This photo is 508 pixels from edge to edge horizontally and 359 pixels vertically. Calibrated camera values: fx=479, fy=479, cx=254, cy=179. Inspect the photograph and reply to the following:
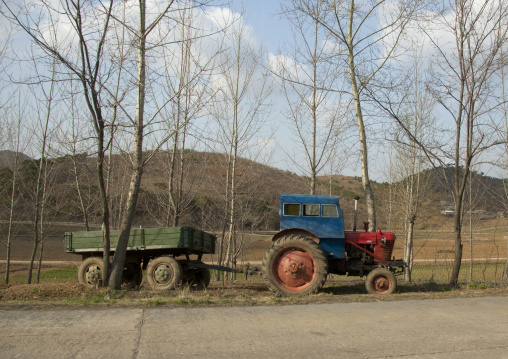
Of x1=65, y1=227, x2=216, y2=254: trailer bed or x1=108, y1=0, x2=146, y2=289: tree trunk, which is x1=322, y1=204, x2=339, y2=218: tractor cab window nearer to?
x1=65, y1=227, x2=216, y2=254: trailer bed

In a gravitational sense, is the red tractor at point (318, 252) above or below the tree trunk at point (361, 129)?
below

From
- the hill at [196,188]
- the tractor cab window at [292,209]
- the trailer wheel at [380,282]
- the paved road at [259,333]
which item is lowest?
the paved road at [259,333]

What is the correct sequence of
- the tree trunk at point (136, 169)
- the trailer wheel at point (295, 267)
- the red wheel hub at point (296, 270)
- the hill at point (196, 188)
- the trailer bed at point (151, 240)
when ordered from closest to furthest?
1. the tree trunk at point (136, 169)
2. the trailer wheel at point (295, 267)
3. the red wheel hub at point (296, 270)
4. the trailer bed at point (151, 240)
5. the hill at point (196, 188)

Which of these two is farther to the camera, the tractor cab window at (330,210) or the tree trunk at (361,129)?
the tree trunk at (361,129)

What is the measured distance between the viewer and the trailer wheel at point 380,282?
1079 centimetres

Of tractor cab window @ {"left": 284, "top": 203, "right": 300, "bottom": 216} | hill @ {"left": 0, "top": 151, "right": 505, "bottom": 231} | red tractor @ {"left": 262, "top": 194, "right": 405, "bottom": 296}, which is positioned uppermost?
hill @ {"left": 0, "top": 151, "right": 505, "bottom": 231}

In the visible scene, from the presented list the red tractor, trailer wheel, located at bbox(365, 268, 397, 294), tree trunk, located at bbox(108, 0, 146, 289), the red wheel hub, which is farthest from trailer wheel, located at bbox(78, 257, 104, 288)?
trailer wheel, located at bbox(365, 268, 397, 294)

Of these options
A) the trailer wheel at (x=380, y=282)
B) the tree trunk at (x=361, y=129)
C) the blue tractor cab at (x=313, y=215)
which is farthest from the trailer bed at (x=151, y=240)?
the tree trunk at (x=361, y=129)

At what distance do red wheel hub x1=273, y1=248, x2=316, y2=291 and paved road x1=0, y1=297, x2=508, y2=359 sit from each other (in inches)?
98.6

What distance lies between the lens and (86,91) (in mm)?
9539

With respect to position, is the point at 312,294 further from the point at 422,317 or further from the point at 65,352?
the point at 65,352

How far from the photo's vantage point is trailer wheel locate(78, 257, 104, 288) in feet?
39.9

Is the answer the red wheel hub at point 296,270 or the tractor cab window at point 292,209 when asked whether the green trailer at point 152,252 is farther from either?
the tractor cab window at point 292,209

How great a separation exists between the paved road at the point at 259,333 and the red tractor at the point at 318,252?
8.30 ft
